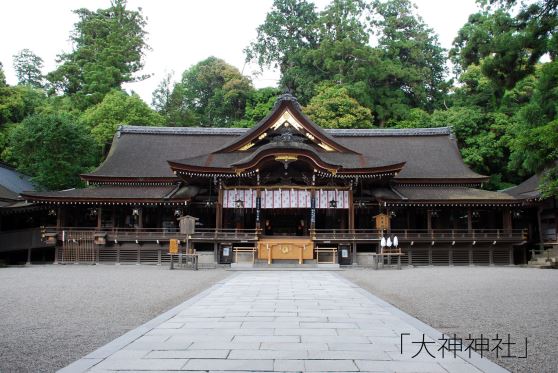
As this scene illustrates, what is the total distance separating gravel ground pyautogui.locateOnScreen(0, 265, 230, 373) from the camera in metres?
5.52

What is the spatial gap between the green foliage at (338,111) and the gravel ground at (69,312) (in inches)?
1168

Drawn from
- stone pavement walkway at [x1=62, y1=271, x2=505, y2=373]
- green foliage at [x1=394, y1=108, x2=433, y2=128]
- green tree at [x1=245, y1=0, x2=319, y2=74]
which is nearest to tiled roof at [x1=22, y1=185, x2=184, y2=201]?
stone pavement walkway at [x1=62, y1=271, x2=505, y2=373]

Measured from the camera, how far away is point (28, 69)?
60.5 m

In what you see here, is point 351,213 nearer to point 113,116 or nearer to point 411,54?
point 113,116

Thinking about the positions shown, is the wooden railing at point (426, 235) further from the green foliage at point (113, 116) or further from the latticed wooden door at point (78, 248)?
the green foliage at point (113, 116)

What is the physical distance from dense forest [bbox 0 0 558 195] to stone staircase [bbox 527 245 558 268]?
6.23 meters

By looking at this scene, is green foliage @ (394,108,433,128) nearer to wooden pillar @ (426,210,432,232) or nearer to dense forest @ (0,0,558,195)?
dense forest @ (0,0,558,195)

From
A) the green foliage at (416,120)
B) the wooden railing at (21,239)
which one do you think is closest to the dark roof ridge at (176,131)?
the wooden railing at (21,239)

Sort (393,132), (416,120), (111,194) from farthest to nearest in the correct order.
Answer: (416,120) < (393,132) < (111,194)

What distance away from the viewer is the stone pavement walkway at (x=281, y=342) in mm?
4863

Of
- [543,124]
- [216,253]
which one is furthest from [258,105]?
[543,124]

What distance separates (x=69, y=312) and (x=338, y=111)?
36896mm

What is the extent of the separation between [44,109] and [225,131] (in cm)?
1846

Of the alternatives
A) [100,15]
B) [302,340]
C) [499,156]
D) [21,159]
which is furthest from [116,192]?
[100,15]
